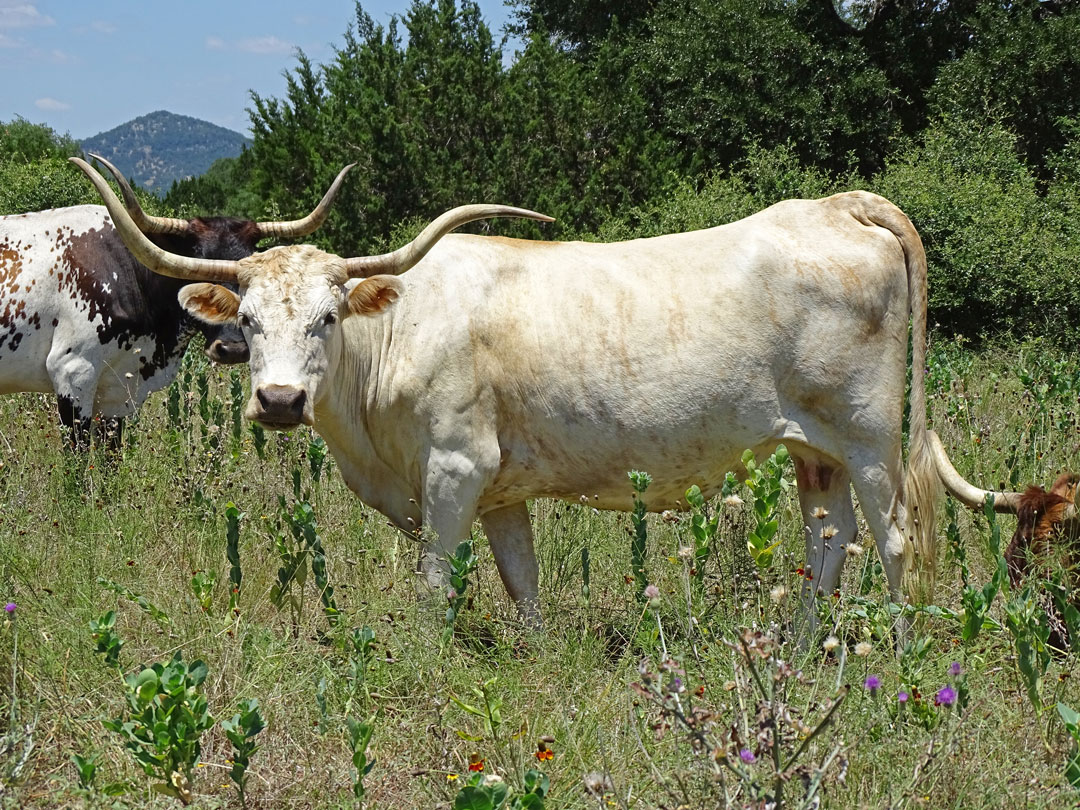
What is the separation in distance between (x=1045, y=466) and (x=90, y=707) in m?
5.06

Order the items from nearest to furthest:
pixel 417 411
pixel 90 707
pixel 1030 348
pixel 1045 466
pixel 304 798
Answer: pixel 304 798 → pixel 90 707 → pixel 417 411 → pixel 1045 466 → pixel 1030 348

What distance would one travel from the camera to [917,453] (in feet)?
14.6

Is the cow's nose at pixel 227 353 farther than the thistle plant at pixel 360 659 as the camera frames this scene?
Yes

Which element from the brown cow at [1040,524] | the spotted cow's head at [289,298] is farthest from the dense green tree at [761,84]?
the spotted cow's head at [289,298]

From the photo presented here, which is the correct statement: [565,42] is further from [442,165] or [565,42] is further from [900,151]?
[900,151]

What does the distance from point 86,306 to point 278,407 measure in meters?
3.41

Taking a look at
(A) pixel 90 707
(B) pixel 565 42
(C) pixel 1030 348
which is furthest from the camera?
(B) pixel 565 42

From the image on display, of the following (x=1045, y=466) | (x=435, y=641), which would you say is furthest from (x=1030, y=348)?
(x=435, y=641)

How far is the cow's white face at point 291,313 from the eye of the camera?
3898mm

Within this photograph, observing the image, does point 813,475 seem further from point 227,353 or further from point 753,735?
point 227,353

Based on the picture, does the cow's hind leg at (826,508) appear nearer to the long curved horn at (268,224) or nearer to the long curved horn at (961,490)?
the long curved horn at (961,490)

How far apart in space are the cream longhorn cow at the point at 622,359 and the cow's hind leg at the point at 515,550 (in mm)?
167

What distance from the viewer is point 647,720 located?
10.3ft

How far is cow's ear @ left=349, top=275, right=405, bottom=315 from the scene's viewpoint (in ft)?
14.1
